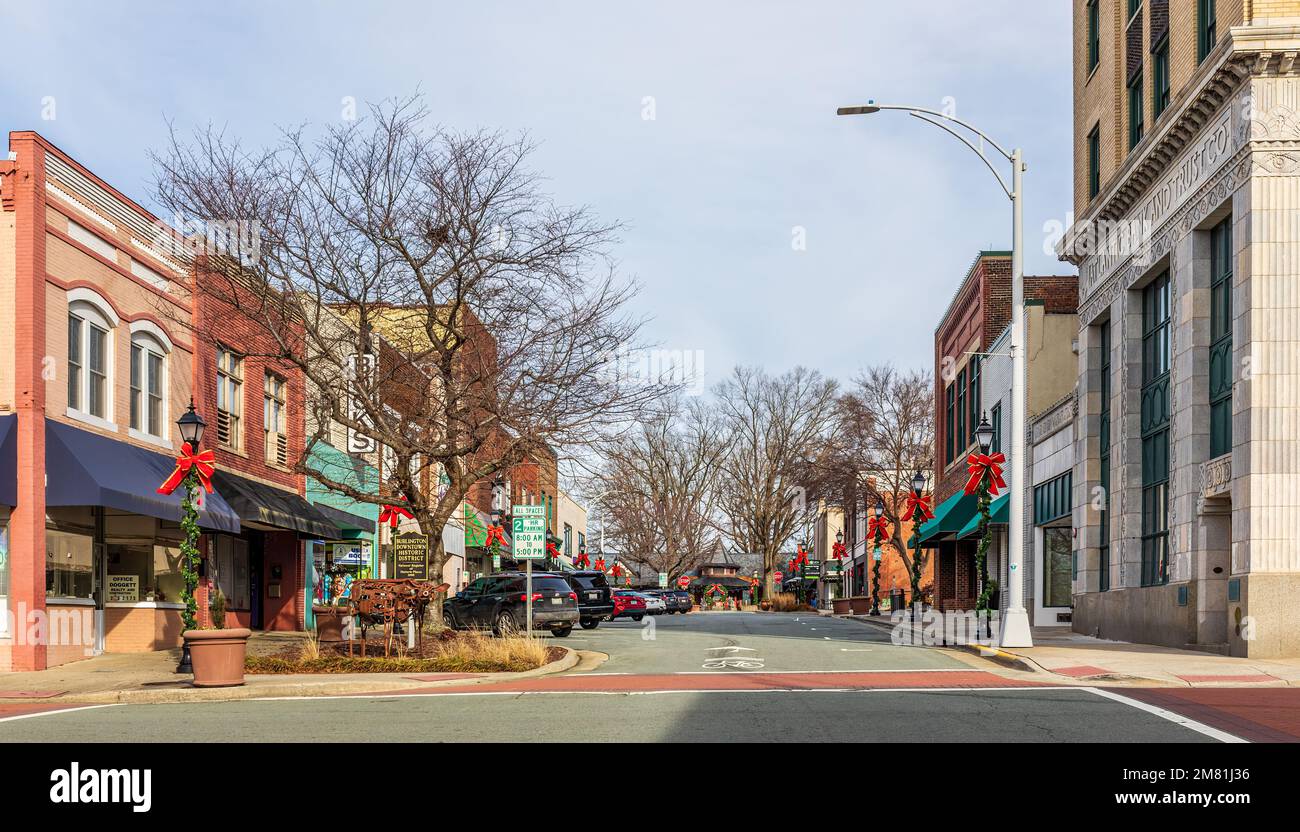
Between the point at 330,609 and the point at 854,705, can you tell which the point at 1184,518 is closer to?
the point at 854,705

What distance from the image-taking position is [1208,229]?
2608cm

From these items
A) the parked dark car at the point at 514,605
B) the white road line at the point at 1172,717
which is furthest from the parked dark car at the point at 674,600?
the white road line at the point at 1172,717

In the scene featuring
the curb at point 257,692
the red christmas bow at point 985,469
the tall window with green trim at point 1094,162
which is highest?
the tall window with green trim at point 1094,162

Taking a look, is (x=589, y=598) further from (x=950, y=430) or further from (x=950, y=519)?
(x=950, y=430)

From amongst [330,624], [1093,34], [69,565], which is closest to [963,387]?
[1093,34]

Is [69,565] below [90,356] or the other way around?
below

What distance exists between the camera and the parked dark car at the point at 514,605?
32.2 m

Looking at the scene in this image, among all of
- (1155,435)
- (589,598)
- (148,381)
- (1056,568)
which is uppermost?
(148,381)

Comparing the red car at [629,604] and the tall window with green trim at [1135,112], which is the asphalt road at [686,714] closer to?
the tall window with green trim at [1135,112]

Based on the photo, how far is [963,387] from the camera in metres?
54.4

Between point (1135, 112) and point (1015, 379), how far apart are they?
9555mm

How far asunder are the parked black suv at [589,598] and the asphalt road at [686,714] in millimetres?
18573

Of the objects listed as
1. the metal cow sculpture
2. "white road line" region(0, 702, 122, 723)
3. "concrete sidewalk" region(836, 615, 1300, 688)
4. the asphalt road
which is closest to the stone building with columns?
"concrete sidewalk" region(836, 615, 1300, 688)

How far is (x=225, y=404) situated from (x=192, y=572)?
10.6 metres
